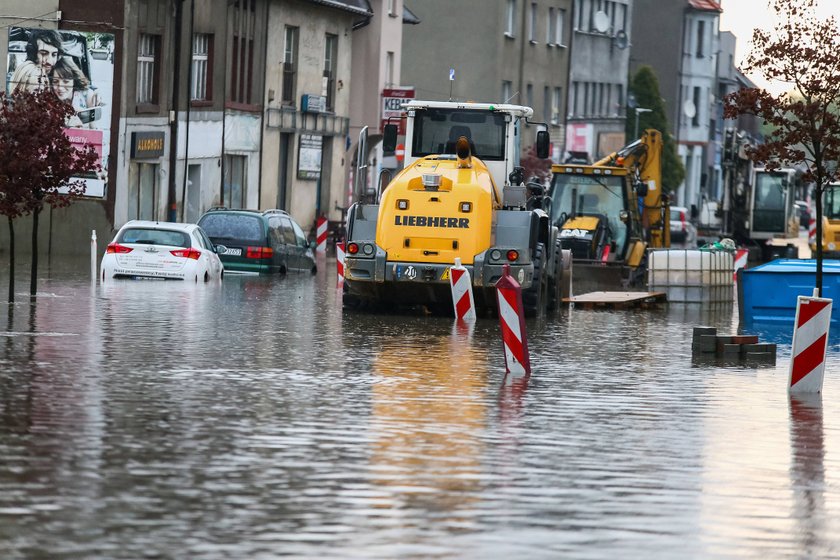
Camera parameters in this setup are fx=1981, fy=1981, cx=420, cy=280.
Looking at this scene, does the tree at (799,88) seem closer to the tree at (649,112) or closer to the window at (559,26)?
the window at (559,26)

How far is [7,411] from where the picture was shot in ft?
43.5

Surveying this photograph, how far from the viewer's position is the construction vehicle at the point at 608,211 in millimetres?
41438

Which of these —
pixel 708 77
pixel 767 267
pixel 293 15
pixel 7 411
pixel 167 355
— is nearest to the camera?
pixel 7 411

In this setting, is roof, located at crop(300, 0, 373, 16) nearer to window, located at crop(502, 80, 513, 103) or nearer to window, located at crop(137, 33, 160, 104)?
window, located at crop(137, 33, 160, 104)

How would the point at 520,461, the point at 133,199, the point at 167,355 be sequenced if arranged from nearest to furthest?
the point at 520,461 < the point at 167,355 < the point at 133,199

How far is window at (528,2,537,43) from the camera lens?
8362 cm

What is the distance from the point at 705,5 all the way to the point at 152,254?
83.0m

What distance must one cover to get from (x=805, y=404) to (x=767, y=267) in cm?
1435

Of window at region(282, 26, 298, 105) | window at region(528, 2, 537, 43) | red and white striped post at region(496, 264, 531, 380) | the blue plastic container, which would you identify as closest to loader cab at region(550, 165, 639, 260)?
the blue plastic container

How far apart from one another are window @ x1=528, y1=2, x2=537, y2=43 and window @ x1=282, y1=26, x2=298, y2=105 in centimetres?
2471

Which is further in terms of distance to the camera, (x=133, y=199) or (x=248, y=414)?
(x=133, y=199)

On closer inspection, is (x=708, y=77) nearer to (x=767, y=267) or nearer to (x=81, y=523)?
(x=767, y=267)

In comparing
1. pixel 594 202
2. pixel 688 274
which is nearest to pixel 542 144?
pixel 688 274

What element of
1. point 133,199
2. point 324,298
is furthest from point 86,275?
point 133,199
